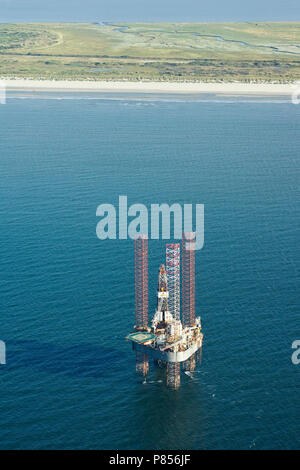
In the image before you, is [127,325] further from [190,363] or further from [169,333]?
[169,333]

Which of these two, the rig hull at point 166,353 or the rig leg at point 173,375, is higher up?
the rig hull at point 166,353

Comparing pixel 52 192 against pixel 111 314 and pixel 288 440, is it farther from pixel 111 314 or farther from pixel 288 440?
pixel 288 440

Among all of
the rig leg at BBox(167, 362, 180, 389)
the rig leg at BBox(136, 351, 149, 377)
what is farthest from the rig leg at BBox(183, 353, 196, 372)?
the rig leg at BBox(136, 351, 149, 377)

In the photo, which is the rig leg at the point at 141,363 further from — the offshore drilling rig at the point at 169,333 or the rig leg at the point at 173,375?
the rig leg at the point at 173,375

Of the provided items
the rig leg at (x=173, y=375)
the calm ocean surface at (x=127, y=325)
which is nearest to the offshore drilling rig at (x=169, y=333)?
the rig leg at (x=173, y=375)

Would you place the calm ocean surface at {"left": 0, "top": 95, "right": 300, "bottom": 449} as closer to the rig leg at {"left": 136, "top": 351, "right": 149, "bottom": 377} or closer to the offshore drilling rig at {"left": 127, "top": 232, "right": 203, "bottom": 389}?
the rig leg at {"left": 136, "top": 351, "right": 149, "bottom": 377}

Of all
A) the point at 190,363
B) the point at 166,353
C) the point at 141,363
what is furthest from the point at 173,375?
the point at 190,363
